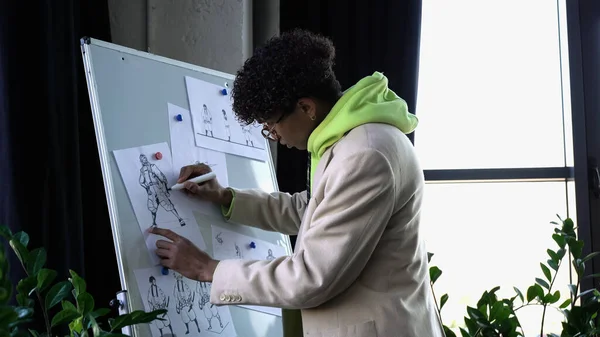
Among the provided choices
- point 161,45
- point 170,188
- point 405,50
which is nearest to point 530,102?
point 405,50

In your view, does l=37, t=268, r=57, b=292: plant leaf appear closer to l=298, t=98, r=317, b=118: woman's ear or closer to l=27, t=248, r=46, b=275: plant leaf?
l=27, t=248, r=46, b=275: plant leaf

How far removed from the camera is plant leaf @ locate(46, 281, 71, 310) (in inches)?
41.4

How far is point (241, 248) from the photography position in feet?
5.89

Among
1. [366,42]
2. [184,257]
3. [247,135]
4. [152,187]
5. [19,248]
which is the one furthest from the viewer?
[366,42]

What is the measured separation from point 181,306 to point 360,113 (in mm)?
647

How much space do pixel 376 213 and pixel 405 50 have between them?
1.42 meters

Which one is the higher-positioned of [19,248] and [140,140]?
[140,140]

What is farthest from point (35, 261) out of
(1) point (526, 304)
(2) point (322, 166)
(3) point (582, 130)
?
(3) point (582, 130)

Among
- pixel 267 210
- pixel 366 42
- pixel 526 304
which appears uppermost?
pixel 366 42

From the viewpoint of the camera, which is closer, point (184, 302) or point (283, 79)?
point (283, 79)

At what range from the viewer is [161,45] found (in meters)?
2.36

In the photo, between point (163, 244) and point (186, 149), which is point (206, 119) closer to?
point (186, 149)

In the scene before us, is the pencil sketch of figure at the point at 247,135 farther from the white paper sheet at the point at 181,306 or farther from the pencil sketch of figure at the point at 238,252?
the white paper sheet at the point at 181,306

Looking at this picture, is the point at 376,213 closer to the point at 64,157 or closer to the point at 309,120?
the point at 309,120
